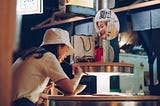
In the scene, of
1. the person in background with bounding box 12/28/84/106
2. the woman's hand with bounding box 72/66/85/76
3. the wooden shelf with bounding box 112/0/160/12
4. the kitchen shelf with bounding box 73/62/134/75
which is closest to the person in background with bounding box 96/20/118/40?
the kitchen shelf with bounding box 73/62/134/75

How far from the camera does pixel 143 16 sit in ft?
20.0

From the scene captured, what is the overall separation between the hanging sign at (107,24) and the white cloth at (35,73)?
118cm

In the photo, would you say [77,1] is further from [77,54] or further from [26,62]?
[26,62]

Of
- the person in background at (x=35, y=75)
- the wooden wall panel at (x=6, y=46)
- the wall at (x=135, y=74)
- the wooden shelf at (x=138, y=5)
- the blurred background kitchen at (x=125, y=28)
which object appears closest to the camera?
the wooden wall panel at (x=6, y=46)

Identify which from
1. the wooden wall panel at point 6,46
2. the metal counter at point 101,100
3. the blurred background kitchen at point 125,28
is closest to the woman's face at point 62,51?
the metal counter at point 101,100

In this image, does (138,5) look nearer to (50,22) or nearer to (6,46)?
(50,22)

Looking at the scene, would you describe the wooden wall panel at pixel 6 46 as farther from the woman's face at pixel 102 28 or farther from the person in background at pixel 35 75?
the woman's face at pixel 102 28

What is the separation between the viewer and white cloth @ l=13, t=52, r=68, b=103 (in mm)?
3107

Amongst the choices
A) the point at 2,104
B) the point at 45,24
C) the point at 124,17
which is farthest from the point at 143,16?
the point at 2,104

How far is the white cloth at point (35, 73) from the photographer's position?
122 inches

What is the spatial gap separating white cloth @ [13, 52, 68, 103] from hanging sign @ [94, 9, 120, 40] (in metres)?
1.18

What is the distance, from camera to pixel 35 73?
316 centimetres

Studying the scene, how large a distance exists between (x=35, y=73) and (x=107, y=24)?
4.61 feet

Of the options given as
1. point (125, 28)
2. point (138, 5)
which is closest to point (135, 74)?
point (125, 28)
